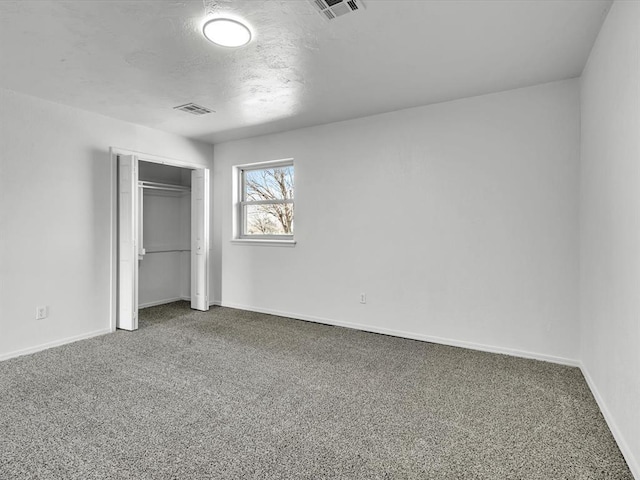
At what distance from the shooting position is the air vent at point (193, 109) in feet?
12.1

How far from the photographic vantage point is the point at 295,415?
7.24 feet

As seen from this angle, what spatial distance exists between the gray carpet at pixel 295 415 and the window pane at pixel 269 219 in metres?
1.86

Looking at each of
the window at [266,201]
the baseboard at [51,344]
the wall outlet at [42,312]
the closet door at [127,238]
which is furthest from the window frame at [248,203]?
the wall outlet at [42,312]

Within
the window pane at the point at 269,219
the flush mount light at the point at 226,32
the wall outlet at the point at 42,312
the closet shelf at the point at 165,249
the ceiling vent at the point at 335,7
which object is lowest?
the wall outlet at the point at 42,312

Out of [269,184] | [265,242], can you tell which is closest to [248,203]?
[269,184]

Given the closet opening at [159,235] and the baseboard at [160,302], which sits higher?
the closet opening at [159,235]

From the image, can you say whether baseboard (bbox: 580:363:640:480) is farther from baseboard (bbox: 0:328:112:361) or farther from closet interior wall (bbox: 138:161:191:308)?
closet interior wall (bbox: 138:161:191:308)

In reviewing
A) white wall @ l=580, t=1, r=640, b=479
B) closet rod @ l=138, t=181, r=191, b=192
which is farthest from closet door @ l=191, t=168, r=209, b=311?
white wall @ l=580, t=1, r=640, b=479

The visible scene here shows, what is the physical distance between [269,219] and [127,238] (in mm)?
1806

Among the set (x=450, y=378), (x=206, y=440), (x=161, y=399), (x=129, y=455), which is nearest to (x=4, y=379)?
(x=161, y=399)

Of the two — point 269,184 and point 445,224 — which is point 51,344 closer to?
point 269,184

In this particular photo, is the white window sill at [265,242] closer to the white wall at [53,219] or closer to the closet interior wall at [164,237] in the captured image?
the closet interior wall at [164,237]

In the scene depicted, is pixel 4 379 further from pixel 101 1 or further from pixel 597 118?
pixel 597 118

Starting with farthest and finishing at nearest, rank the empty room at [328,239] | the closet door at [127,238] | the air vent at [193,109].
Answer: the closet door at [127,238]
the air vent at [193,109]
the empty room at [328,239]
